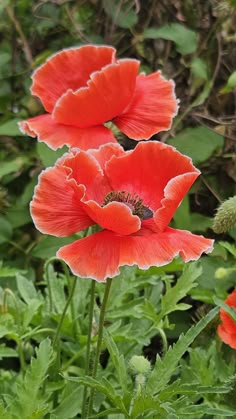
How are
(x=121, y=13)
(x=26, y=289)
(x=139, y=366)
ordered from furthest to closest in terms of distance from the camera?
(x=121, y=13)
(x=26, y=289)
(x=139, y=366)

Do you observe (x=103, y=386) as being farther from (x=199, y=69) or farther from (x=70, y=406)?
(x=199, y=69)

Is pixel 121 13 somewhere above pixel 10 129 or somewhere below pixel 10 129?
above

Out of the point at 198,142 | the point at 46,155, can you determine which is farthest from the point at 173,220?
the point at 46,155

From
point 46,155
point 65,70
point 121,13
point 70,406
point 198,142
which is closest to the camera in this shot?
point 70,406

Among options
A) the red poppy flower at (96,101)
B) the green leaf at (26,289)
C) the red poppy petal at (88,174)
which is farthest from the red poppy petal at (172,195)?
the green leaf at (26,289)

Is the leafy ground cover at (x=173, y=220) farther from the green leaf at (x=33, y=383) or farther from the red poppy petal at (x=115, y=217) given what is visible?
the red poppy petal at (x=115, y=217)

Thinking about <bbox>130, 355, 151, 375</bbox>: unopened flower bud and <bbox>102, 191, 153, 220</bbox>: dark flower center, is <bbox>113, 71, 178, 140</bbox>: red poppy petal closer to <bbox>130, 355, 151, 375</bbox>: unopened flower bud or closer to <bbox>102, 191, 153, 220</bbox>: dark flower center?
<bbox>102, 191, 153, 220</bbox>: dark flower center

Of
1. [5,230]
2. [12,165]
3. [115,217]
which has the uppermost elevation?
[115,217]

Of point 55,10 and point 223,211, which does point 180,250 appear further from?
point 55,10
